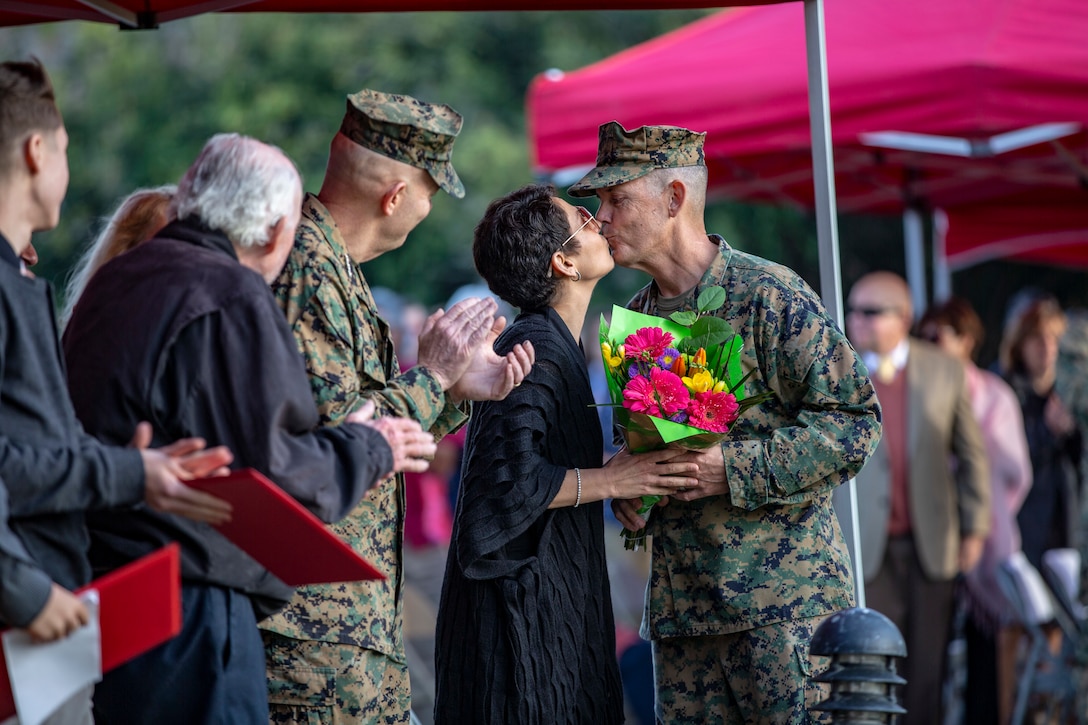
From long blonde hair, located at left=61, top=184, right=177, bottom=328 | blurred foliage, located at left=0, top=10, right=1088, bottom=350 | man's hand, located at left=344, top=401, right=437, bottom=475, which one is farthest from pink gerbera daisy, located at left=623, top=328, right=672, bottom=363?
blurred foliage, located at left=0, top=10, right=1088, bottom=350

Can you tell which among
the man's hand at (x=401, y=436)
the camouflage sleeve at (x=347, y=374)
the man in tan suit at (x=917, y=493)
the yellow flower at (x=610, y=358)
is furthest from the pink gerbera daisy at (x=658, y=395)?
Answer: the man in tan suit at (x=917, y=493)

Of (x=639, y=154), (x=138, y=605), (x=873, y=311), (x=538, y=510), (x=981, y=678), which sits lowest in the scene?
(x=981, y=678)

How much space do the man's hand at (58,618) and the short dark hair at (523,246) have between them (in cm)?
164

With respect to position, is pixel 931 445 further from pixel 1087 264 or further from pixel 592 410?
pixel 1087 264

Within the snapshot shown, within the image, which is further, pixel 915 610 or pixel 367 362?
pixel 915 610

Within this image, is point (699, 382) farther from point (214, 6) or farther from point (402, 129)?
point (214, 6)

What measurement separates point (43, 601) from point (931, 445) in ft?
18.5

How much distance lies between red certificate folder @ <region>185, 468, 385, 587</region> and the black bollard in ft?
3.50

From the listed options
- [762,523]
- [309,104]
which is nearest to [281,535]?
[762,523]

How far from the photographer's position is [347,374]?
3059 millimetres

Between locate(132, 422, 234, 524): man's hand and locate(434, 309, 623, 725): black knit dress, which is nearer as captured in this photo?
locate(132, 422, 234, 524): man's hand

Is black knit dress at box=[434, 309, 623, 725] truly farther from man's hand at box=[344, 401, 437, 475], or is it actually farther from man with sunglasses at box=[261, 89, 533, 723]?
man's hand at box=[344, 401, 437, 475]

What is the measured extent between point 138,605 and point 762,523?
175cm

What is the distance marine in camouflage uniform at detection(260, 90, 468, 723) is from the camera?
9.86 feet
